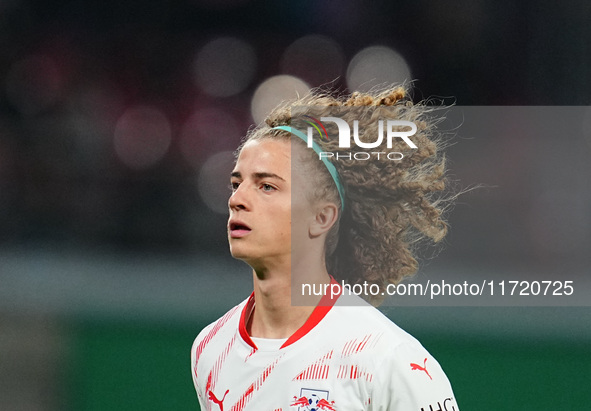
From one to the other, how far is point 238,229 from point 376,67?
588 centimetres

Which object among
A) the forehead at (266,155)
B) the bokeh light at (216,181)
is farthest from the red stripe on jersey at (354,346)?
the bokeh light at (216,181)

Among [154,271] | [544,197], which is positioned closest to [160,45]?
[154,271]

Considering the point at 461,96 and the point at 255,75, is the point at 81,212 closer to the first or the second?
the point at 255,75

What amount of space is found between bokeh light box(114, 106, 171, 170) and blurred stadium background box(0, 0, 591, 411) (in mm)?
24

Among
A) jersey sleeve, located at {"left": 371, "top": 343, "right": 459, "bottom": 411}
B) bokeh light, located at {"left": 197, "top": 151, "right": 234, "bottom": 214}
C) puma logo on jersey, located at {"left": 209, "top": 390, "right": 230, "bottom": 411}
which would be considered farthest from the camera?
bokeh light, located at {"left": 197, "top": 151, "right": 234, "bottom": 214}

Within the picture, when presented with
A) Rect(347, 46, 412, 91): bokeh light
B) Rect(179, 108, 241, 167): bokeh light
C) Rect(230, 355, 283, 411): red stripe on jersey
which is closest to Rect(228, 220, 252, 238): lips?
Rect(230, 355, 283, 411): red stripe on jersey

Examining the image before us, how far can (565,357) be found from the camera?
4.67m

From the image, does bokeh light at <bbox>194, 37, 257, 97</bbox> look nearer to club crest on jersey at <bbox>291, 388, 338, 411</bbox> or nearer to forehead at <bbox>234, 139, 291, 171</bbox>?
forehead at <bbox>234, 139, 291, 171</bbox>

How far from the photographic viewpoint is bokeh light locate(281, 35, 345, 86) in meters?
8.06

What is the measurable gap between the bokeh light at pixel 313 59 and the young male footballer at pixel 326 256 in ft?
18.4

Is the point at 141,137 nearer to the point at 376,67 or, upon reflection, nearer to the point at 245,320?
the point at 376,67

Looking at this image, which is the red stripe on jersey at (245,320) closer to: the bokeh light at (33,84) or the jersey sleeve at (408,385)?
the jersey sleeve at (408,385)

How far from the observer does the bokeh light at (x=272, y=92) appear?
7.46 meters

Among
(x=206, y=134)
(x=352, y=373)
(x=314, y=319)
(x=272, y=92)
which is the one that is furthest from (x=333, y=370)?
(x=272, y=92)
